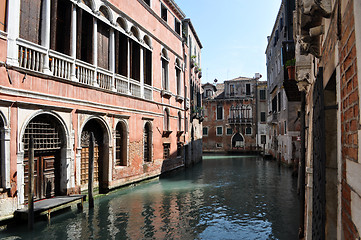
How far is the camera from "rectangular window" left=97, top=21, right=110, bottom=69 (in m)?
9.77

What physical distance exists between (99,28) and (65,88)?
297 centimetres

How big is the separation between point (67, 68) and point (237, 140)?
27.9m

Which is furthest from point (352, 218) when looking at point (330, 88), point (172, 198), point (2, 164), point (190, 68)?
point (190, 68)

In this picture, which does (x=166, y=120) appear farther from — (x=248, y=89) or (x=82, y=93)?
(x=248, y=89)

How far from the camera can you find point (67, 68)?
804cm

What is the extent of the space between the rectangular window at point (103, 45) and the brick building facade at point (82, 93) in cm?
3

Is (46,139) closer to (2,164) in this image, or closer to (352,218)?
(2,164)

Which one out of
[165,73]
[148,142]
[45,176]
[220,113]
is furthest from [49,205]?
[220,113]

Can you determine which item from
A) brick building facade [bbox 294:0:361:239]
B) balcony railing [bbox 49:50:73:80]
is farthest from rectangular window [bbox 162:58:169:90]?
brick building facade [bbox 294:0:361:239]

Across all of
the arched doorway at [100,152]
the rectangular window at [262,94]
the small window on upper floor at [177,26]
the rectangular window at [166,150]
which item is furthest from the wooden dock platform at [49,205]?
the rectangular window at [262,94]

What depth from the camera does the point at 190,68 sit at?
1955 centimetres

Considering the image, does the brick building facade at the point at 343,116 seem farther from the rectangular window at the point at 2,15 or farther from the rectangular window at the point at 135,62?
the rectangular window at the point at 135,62

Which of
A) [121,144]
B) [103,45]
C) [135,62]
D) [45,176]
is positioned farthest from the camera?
[135,62]

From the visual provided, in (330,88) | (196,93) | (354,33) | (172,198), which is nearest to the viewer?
(354,33)
